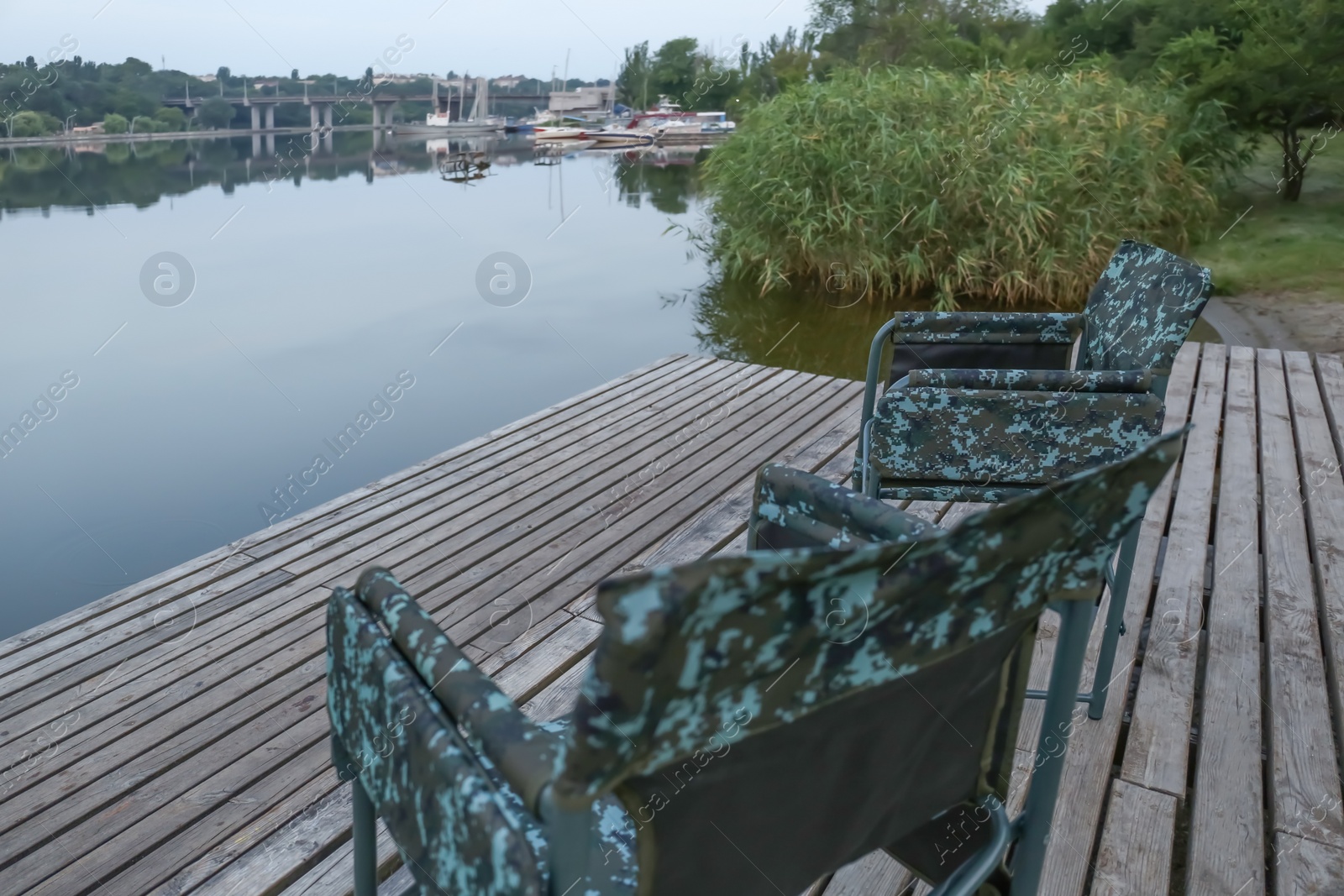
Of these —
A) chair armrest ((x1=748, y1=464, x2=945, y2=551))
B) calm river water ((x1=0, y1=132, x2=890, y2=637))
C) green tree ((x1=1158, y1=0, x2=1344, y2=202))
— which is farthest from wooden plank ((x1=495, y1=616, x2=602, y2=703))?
green tree ((x1=1158, y1=0, x2=1344, y2=202))

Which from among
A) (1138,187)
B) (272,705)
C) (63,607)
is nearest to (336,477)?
(63,607)

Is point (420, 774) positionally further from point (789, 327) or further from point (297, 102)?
point (297, 102)

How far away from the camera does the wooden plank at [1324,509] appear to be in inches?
77.8

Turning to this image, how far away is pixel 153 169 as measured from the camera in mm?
18328

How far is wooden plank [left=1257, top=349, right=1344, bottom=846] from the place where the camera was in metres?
1.56

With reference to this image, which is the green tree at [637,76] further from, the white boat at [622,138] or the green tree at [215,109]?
the green tree at [215,109]

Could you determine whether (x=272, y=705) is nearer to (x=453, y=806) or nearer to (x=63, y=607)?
(x=453, y=806)

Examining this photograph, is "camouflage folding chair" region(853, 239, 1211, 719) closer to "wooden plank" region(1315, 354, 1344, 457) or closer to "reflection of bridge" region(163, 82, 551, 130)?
"wooden plank" region(1315, 354, 1344, 457)

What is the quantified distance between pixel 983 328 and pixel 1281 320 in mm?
5843

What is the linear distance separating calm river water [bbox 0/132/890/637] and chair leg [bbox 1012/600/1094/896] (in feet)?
11.2

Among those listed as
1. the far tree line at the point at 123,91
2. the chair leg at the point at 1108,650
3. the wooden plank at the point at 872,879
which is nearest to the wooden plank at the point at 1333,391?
the chair leg at the point at 1108,650

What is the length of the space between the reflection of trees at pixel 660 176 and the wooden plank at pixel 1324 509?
30.1 ft

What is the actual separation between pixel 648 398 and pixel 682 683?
11.6 feet

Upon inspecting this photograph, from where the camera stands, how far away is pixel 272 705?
76.2 inches
